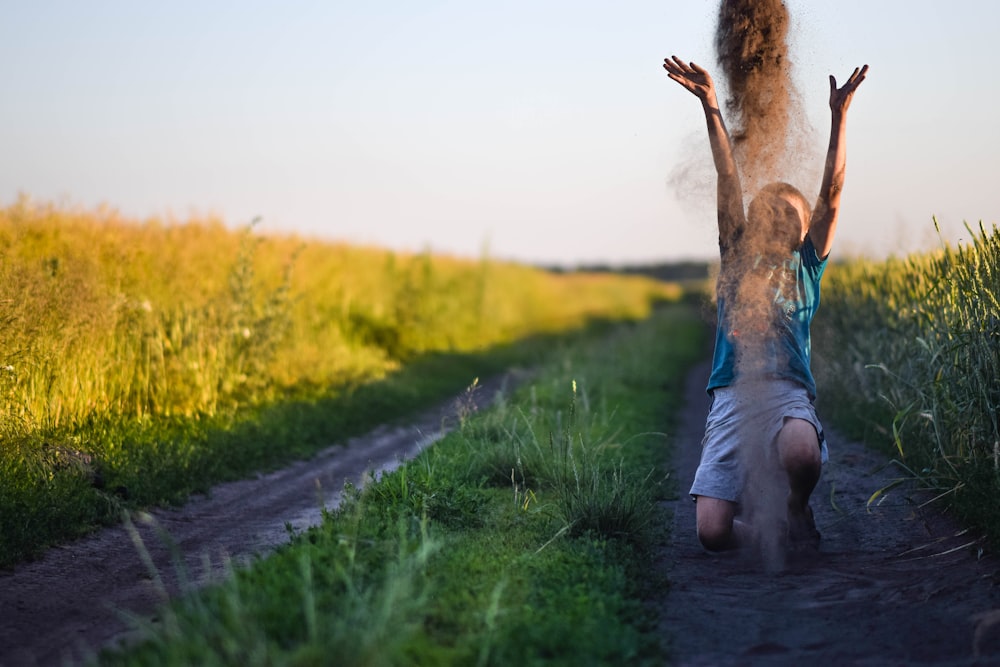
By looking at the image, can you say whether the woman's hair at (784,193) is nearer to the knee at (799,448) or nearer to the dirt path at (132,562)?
the knee at (799,448)

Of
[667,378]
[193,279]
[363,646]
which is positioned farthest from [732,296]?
[667,378]

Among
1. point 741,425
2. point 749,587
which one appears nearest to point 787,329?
point 741,425

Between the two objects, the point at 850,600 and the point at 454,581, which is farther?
the point at 850,600

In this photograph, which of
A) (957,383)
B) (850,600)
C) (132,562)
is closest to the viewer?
(850,600)

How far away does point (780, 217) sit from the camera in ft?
16.4

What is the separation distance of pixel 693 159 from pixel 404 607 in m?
3.45

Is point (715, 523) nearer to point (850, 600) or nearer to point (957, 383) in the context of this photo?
point (850, 600)

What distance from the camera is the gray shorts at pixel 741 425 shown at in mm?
5062

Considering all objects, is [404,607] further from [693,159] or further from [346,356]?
[346,356]

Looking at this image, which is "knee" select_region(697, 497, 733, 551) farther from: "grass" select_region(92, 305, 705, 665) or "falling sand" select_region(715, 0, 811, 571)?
"grass" select_region(92, 305, 705, 665)

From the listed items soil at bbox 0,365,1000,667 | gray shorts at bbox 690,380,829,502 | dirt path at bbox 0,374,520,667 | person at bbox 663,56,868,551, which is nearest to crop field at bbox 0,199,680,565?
dirt path at bbox 0,374,520,667

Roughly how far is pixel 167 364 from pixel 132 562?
4641mm

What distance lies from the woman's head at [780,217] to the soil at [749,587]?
1.66 metres

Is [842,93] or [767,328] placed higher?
[842,93]
